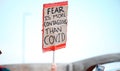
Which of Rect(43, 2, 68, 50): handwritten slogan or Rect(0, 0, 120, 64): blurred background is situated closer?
Rect(43, 2, 68, 50): handwritten slogan

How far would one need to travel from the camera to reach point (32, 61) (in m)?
2.31

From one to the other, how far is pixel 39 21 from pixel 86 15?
56 centimetres

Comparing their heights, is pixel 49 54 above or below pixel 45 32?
below

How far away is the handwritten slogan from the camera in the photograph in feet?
6.07

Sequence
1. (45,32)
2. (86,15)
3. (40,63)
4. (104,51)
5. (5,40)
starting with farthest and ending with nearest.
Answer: (104,51)
(86,15)
(40,63)
(5,40)
(45,32)

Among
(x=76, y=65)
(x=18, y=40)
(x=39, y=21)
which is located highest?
(x=39, y=21)

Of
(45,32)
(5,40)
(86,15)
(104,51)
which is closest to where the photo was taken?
(45,32)

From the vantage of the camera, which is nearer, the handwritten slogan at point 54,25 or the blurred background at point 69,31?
the handwritten slogan at point 54,25

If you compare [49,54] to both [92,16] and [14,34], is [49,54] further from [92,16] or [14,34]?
[92,16]

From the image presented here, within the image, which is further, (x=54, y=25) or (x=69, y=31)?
(x=69, y=31)

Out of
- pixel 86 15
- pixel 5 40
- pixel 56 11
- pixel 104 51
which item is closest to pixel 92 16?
pixel 86 15

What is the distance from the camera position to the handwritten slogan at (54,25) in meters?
1.85

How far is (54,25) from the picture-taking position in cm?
189

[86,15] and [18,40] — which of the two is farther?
[86,15]
